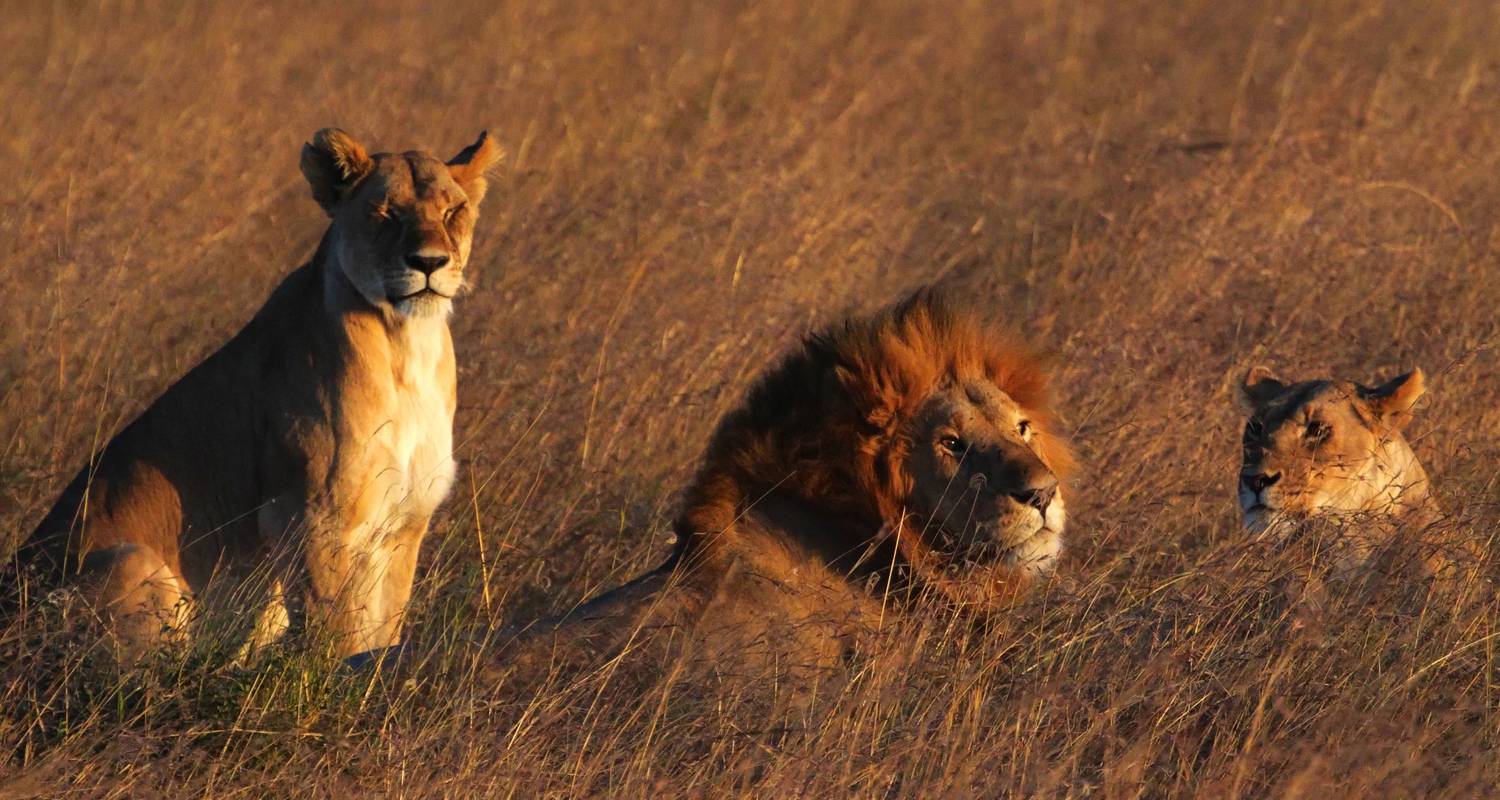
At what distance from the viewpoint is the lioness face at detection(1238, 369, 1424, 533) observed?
5.54m

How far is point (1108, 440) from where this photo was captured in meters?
7.31

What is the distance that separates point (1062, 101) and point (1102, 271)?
2.82 metres

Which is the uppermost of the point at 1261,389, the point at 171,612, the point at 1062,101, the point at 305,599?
the point at 171,612

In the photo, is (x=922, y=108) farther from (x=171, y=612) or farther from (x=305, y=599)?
(x=171, y=612)

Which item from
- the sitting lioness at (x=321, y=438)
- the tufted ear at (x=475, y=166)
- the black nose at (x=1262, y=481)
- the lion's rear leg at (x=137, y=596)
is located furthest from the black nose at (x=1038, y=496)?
the tufted ear at (x=475, y=166)

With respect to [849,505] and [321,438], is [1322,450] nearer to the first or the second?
[849,505]

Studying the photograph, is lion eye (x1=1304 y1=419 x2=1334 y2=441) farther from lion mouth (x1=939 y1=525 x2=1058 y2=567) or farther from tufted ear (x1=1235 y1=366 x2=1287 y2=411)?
lion mouth (x1=939 y1=525 x2=1058 y2=567)

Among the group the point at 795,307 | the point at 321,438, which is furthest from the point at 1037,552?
the point at 795,307

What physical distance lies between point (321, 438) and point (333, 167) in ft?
3.02

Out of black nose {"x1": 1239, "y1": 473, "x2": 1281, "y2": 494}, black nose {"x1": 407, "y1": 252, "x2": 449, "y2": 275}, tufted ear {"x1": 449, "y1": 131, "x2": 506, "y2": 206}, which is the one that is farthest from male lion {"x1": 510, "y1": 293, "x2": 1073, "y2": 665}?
tufted ear {"x1": 449, "y1": 131, "x2": 506, "y2": 206}

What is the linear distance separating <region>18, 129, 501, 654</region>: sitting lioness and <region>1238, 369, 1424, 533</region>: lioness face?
2.35m

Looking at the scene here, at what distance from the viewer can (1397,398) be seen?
5.82m

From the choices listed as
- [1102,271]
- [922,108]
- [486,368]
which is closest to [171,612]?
[486,368]

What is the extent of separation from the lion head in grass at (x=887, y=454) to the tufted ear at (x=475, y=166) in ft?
5.40
